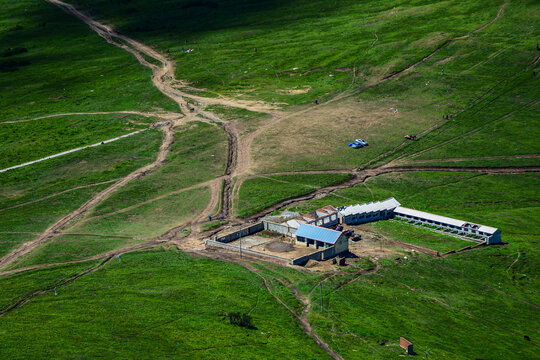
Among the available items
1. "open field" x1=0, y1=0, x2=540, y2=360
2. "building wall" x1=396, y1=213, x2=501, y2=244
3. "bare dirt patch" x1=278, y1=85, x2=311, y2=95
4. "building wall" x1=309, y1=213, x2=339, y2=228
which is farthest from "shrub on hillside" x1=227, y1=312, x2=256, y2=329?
"bare dirt patch" x1=278, y1=85, x2=311, y2=95

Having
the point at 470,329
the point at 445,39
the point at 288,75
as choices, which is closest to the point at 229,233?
the point at 470,329

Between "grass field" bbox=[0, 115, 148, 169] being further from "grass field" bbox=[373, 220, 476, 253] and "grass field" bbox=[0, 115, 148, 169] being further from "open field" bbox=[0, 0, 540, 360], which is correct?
"grass field" bbox=[373, 220, 476, 253]

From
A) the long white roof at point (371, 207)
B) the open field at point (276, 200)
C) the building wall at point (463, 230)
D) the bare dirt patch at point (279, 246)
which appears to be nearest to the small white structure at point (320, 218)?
the long white roof at point (371, 207)

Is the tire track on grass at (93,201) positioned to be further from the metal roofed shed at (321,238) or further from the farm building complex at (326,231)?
the metal roofed shed at (321,238)

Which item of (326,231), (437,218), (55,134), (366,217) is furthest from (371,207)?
(55,134)

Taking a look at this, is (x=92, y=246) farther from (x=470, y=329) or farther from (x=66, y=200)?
(x=470, y=329)
